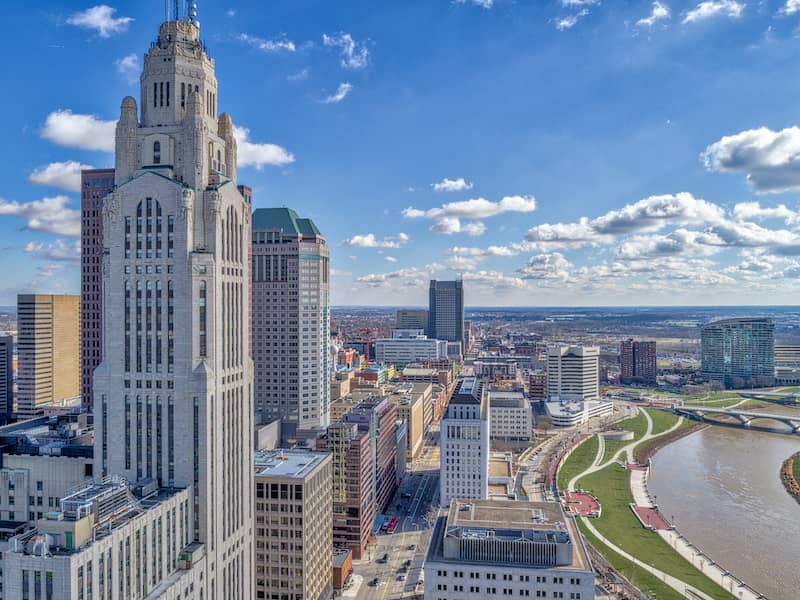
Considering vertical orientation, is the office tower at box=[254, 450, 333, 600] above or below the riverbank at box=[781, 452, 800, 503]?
above

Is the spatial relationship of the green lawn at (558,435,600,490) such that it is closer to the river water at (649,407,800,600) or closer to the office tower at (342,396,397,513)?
the river water at (649,407,800,600)

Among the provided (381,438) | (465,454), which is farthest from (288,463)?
(465,454)

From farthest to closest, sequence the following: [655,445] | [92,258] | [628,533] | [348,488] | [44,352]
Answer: [44,352] < [655,445] < [92,258] < [628,533] < [348,488]

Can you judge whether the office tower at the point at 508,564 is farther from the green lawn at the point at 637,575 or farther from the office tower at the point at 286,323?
the office tower at the point at 286,323

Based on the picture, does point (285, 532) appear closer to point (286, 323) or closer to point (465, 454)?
point (465, 454)

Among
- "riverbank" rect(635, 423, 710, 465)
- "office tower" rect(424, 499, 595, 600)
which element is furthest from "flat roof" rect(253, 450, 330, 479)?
"riverbank" rect(635, 423, 710, 465)

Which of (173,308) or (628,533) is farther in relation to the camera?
(628,533)
